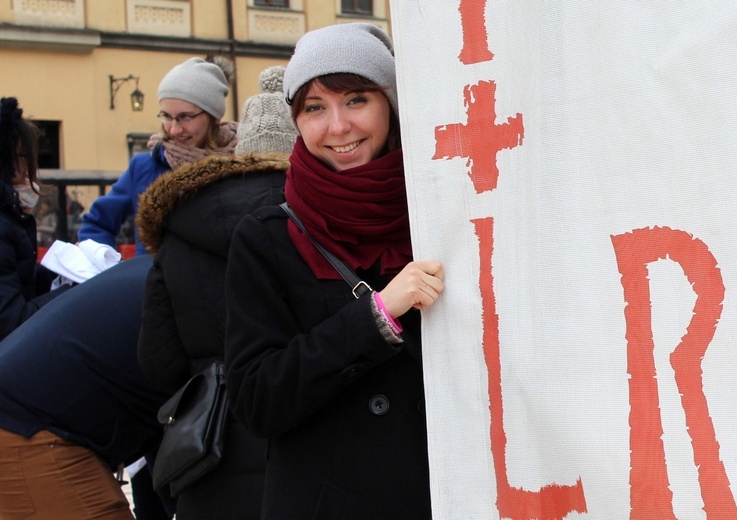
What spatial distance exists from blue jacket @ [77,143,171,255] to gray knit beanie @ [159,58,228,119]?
42 centimetres

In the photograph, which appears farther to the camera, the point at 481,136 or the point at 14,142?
the point at 14,142

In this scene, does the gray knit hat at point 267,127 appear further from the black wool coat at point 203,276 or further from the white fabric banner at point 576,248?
the white fabric banner at point 576,248

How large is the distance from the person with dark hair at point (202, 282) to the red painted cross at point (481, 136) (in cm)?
71

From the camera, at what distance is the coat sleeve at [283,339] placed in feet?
5.83

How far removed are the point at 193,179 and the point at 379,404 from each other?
77 centimetres

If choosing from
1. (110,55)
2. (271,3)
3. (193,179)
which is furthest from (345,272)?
(271,3)

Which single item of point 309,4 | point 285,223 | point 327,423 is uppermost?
point 309,4

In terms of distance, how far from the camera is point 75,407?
2844mm

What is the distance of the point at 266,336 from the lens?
6.07 ft

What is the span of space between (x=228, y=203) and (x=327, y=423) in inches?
25.0

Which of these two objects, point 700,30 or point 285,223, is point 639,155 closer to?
point 700,30

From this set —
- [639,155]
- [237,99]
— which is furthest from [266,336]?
[237,99]

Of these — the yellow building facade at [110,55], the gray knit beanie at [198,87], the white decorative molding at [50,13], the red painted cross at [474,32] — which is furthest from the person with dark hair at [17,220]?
the white decorative molding at [50,13]

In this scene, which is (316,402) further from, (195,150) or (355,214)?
(195,150)
